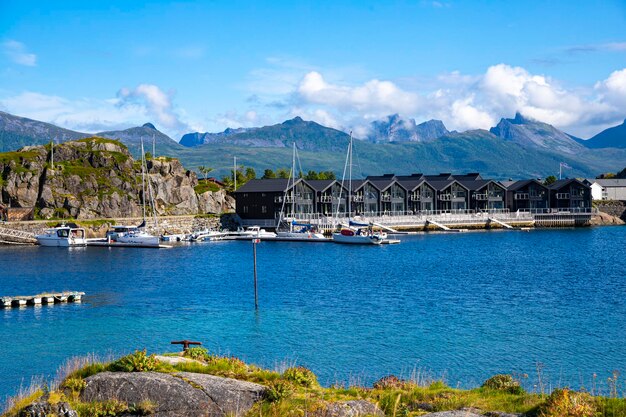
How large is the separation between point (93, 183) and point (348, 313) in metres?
92.6

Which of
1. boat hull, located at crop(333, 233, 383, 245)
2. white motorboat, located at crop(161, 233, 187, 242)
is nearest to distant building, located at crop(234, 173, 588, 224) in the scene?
boat hull, located at crop(333, 233, 383, 245)

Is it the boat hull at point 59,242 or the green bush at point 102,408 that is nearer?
the green bush at point 102,408

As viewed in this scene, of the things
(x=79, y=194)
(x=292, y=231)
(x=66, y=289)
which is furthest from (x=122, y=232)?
(x=66, y=289)

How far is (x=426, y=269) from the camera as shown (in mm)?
77688

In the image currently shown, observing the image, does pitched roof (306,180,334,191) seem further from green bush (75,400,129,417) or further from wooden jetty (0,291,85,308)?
green bush (75,400,129,417)

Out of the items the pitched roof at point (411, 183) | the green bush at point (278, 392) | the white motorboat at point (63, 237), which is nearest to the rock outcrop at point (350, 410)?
the green bush at point (278, 392)

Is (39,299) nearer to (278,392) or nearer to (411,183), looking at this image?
(278,392)

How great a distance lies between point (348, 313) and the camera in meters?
49.4

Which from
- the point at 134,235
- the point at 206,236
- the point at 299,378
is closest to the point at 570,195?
the point at 206,236

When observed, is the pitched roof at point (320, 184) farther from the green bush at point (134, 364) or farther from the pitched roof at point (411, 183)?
the green bush at point (134, 364)

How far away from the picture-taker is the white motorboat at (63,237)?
113m

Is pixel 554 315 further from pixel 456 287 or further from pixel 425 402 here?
pixel 425 402

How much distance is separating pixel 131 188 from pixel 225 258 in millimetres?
48311

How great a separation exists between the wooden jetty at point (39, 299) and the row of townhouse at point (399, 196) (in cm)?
7415
